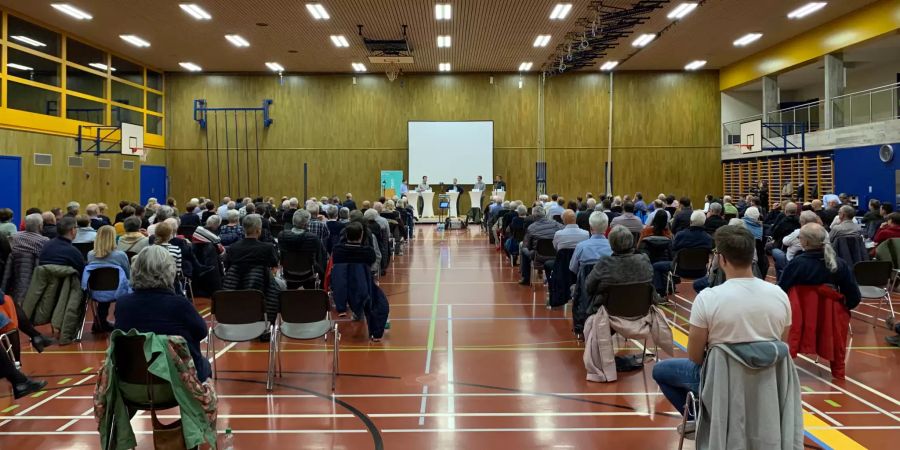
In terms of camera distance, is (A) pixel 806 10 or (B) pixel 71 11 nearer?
(B) pixel 71 11

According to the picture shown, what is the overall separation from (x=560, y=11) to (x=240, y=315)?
1412 centimetres

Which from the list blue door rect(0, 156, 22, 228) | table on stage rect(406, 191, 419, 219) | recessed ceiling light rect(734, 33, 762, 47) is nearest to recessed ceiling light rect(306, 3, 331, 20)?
table on stage rect(406, 191, 419, 219)

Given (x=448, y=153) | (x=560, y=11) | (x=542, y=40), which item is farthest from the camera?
(x=448, y=153)

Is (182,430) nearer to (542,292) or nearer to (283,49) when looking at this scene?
(542,292)

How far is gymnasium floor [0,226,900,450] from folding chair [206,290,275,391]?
45cm

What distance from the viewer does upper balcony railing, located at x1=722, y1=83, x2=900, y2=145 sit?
54.4ft

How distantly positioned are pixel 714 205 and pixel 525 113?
1625cm

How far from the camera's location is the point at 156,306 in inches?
A: 152

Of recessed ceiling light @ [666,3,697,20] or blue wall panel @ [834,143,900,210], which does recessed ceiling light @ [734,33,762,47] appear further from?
blue wall panel @ [834,143,900,210]

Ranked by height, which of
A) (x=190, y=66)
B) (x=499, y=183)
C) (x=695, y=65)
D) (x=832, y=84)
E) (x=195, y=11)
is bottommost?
(x=499, y=183)

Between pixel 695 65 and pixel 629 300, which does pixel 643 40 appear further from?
pixel 629 300

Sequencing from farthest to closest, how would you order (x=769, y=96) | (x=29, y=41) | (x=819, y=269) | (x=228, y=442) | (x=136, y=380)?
1. (x=769, y=96)
2. (x=29, y=41)
3. (x=819, y=269)
4. (x=228, y=442)
5. (x=136, y=380)

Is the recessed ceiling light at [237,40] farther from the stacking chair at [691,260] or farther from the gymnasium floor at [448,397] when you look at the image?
the stacking chair at [691,260]

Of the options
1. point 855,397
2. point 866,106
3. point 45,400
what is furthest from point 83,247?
point 866,106
